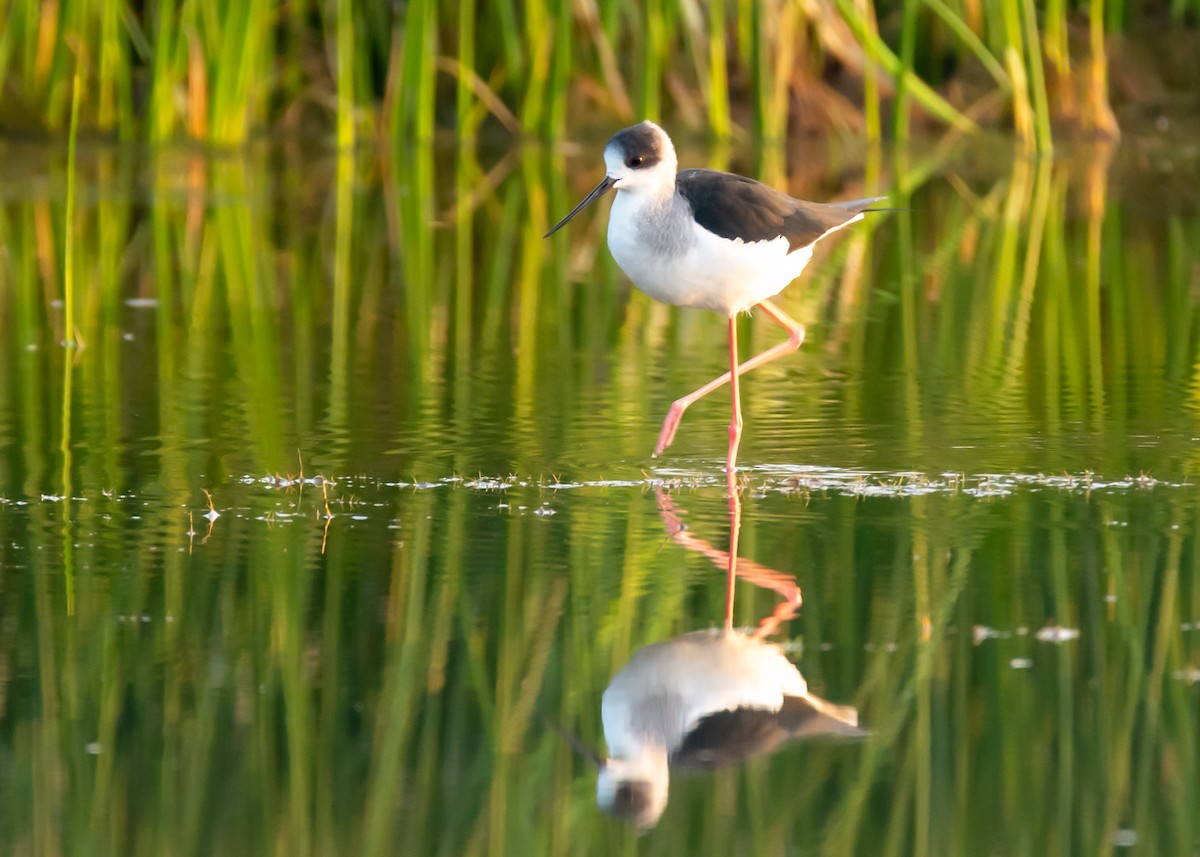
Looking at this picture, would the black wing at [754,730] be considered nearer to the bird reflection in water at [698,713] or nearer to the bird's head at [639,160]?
the bird reflection in water at [698,713]

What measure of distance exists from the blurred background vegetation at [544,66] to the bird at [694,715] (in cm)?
1049

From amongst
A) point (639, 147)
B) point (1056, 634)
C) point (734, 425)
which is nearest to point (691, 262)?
point (639, 147)

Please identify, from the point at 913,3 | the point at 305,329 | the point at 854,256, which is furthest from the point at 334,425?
the point at 913,3

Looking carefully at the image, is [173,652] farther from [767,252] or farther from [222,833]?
[767,252]

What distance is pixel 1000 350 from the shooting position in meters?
8.14

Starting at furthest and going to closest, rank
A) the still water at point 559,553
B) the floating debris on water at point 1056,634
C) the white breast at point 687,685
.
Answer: the floating debris on water at point 1056,634 < the white breast at point 687,685 < the still water at point 559,553

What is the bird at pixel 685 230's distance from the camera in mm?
6219

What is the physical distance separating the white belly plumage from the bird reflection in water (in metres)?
1.93

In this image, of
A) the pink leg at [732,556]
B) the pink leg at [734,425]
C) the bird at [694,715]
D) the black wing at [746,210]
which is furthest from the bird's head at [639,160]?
the bird at [694,715]

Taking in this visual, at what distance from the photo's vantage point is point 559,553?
5059 mm

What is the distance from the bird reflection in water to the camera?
142 inches

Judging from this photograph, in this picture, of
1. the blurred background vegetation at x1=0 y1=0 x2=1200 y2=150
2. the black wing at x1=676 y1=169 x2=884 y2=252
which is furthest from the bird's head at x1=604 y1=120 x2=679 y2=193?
the blurred background vegetation at x1=0 y1=0 x2=1200 y2=150

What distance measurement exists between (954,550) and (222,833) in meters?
2.17

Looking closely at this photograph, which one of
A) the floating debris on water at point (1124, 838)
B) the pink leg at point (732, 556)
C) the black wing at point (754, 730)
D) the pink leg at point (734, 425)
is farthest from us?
the pink leg at point (734, 425)
